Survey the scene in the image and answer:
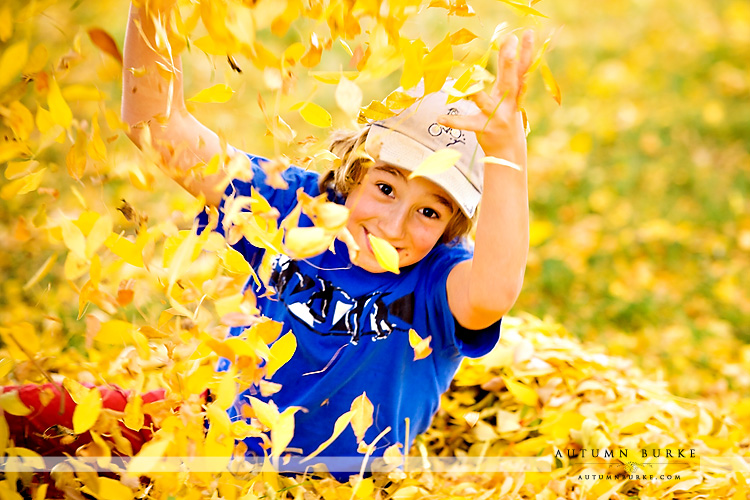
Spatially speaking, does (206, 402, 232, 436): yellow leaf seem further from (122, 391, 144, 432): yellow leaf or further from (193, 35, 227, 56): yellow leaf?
(193, 35, 227, 56): yellow leaf

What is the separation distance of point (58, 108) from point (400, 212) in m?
0.52

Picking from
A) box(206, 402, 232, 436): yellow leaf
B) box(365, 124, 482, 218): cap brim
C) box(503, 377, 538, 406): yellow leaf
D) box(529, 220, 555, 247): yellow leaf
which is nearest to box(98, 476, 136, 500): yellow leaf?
box(206, 402, 232, 436): yellow leaf

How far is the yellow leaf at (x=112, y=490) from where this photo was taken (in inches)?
29.7

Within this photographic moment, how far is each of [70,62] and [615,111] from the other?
3.47 m

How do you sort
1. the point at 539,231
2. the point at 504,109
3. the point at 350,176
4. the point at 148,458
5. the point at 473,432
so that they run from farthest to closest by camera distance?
the point at 539,231
the point at 473,432
the point at 350,176
the point at 504,109
the point at 148,458

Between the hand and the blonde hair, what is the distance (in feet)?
0.96

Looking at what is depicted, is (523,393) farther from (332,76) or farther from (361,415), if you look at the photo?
(332,76)

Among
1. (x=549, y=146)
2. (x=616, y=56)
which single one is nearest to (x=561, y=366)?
(x=549, y=146)

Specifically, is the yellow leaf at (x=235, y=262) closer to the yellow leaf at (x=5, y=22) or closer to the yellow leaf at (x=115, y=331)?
the yellow leaf at (x=115, y=331)

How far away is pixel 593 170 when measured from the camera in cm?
332

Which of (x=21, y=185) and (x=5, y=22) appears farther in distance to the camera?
(x=21, y=185)

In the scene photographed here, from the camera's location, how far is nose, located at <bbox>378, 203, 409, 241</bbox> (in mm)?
1058

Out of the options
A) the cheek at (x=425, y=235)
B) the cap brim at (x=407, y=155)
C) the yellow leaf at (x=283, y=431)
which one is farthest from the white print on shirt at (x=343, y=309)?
the yellow leaf at (x=283, y=431)

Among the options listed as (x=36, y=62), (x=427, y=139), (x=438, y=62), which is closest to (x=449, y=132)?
(x=427, y=139)
